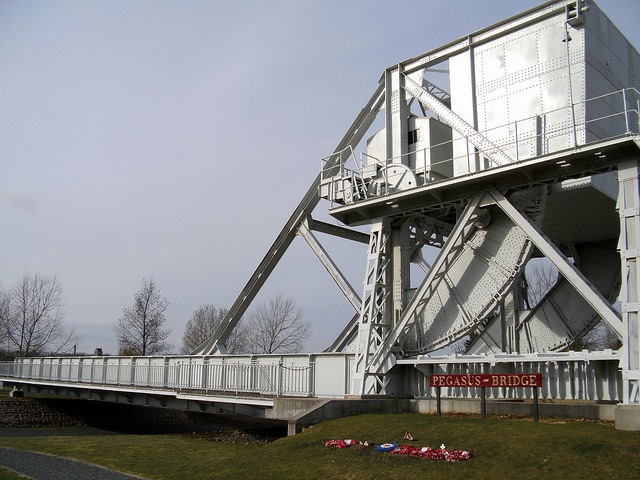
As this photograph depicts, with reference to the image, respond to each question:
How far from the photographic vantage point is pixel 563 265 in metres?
16.2

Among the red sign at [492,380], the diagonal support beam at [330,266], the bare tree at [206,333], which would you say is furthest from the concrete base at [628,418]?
the bare tree at [206,333]

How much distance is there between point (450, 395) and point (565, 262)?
5736 mm

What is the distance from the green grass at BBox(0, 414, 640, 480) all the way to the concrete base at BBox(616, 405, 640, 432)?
0.32 m

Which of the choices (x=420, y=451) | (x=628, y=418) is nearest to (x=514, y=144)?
(x=628, y=418)

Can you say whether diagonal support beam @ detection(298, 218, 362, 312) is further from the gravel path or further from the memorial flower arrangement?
the gravel path

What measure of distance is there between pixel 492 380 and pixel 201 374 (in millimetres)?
13326

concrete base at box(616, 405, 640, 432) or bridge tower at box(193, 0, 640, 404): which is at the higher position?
bridge tower at box(193, 0, 640, 404)

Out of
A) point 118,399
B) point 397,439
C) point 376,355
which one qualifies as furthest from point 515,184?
point 118,399

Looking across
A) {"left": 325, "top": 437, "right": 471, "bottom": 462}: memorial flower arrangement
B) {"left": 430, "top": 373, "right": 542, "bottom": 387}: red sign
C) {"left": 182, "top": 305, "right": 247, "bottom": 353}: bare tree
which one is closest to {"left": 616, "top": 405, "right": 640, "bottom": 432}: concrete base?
{"left": 430, "top": 373, "right": 542, "bottom": 387}: red sign

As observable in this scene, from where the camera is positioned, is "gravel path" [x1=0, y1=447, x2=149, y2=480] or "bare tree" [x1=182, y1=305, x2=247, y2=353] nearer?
"gravel path" [x1=0, y1=447, x2=149, y2=480]

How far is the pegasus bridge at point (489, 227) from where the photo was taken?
16312mm

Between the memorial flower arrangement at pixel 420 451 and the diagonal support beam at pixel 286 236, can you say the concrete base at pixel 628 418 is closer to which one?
the memorial flower arrangement at pixel 420 451

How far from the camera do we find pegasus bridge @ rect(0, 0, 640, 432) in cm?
1631

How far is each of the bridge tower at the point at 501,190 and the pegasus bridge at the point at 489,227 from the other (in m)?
0.05
